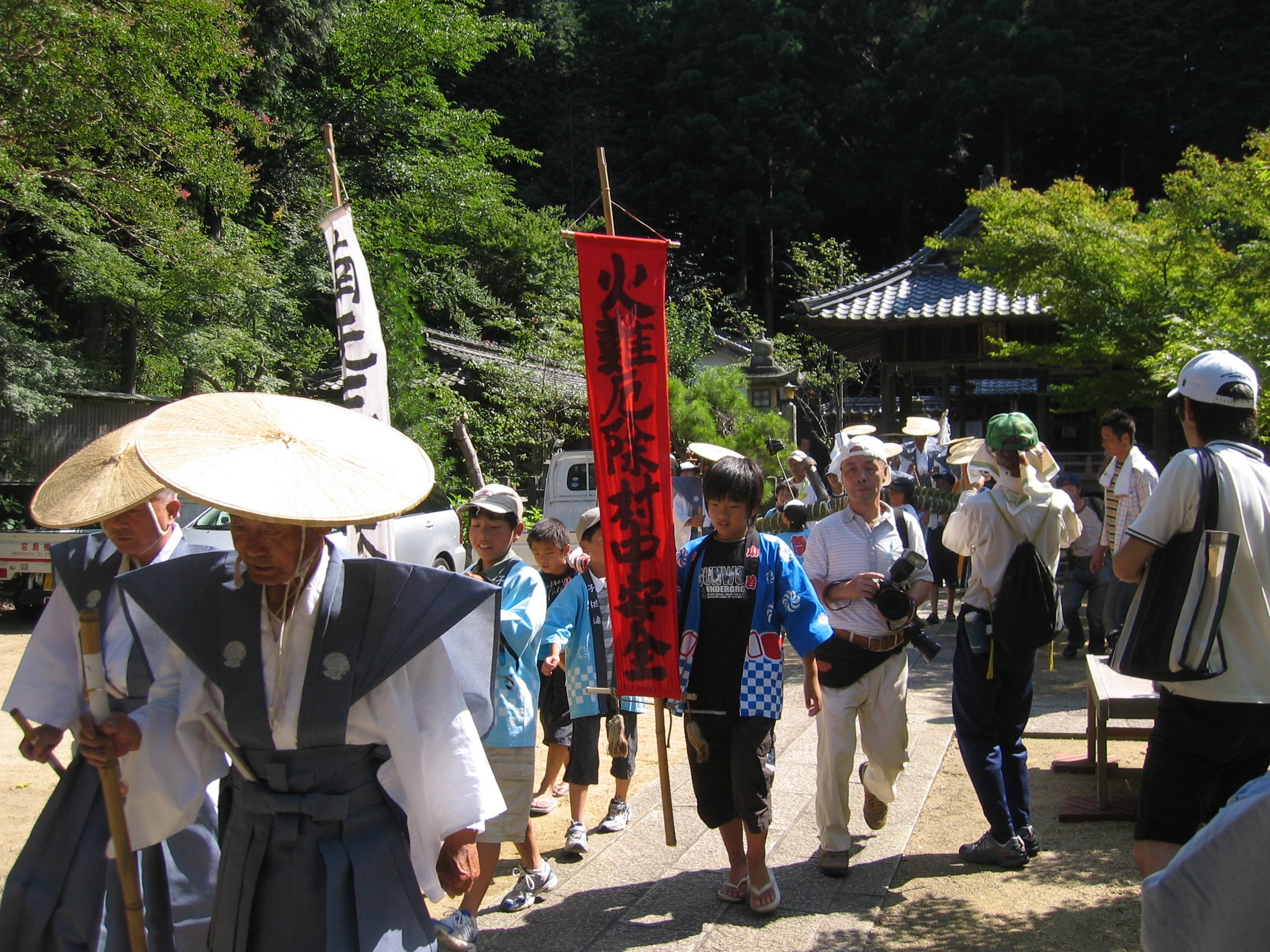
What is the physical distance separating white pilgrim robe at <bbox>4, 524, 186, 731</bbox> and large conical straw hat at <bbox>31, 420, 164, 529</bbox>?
21 cm

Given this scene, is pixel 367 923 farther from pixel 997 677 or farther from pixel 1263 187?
pixel 1263 187

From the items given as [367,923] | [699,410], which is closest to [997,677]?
[367,923]

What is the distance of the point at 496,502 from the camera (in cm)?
404

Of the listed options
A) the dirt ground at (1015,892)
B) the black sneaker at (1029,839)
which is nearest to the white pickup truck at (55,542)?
the dirt ground at (1015,892)

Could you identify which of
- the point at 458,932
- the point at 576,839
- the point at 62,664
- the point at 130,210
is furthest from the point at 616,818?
the point at 130,210

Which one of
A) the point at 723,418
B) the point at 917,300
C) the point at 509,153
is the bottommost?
the point at 723,418

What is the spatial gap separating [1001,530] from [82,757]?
347cm

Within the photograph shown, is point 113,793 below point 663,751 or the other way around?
the other way around

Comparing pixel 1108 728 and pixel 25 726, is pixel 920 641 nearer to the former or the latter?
pixel 1108 728

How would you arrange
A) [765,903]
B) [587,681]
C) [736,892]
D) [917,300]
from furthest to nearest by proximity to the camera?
1. [917,300]
2. [587,681]
3. [736,892]
4. [765,903]

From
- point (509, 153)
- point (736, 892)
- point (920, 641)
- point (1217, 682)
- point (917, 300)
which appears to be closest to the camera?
point (1217, 682)

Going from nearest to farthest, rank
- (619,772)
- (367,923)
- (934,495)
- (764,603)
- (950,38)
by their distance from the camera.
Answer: (367,923) → (764,603) → (619,772) → (934,495) → (950,38)

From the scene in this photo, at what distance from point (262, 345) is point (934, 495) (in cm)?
1197

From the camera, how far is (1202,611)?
2881 millimetres
